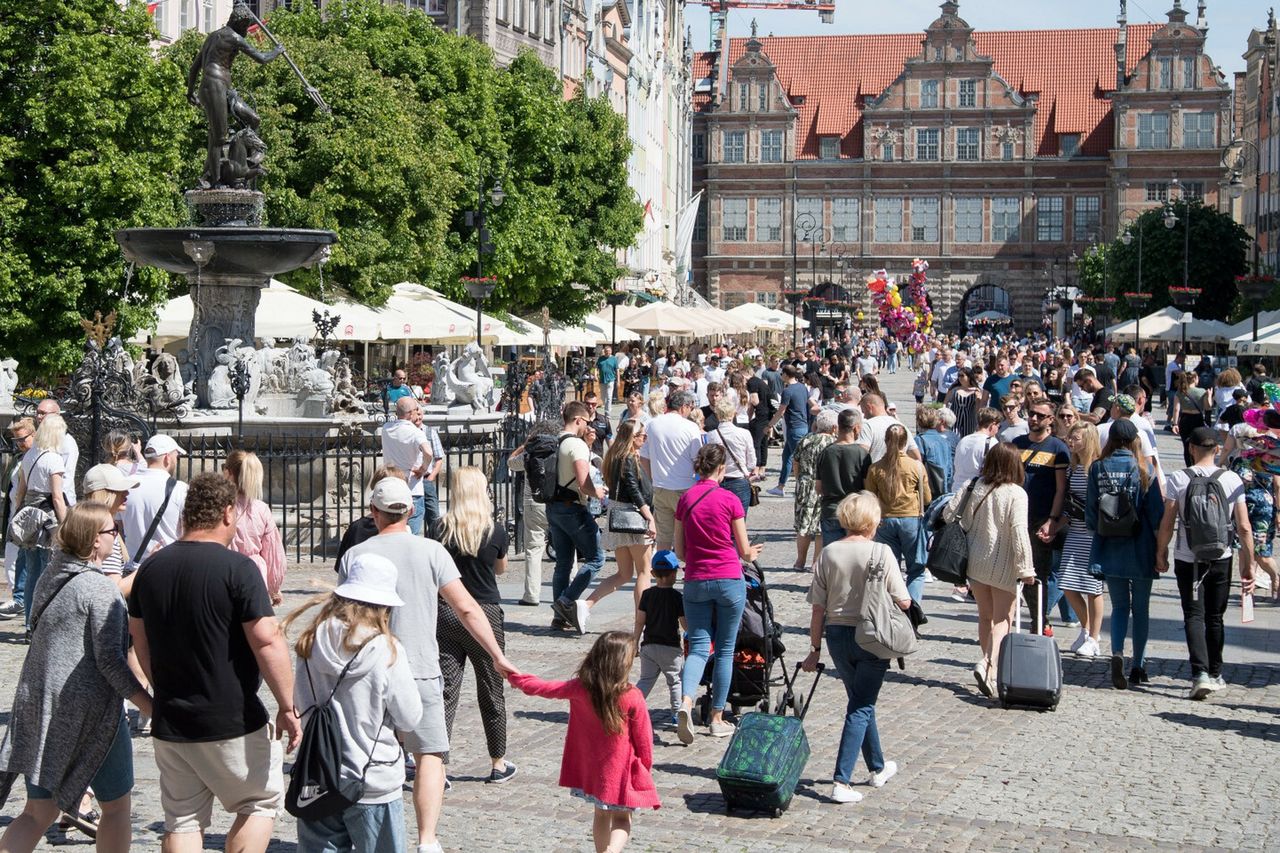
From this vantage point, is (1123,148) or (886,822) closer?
(886,822)

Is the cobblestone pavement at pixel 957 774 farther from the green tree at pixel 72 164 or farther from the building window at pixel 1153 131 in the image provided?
the building window at pixel 1153 131

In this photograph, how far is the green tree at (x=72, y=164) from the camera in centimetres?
2630

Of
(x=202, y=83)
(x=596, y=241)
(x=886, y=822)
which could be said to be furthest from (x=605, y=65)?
(x=886, y=822)

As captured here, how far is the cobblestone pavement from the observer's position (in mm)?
7762

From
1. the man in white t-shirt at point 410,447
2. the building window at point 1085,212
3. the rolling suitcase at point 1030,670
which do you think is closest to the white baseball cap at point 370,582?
the rolling suitcase at point 1030,670

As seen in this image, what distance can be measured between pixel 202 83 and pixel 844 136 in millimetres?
83515

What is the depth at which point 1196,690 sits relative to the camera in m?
10.6

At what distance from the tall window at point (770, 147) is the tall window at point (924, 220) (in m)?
7.64

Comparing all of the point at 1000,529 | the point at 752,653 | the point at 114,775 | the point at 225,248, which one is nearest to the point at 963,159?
the point at 225,248

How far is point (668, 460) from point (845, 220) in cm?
8651

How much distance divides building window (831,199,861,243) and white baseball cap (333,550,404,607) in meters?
92.8

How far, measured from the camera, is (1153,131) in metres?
92.0

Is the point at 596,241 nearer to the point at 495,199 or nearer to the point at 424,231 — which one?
the point at 424,231

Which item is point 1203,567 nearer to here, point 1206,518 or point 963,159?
point 1206,518
